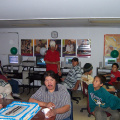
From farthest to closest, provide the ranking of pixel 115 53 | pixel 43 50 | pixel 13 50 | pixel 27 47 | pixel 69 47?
pixel 27 47 → pixel 13 50 → pixel 69 47 → pixel 43 50 → pixel 115 53

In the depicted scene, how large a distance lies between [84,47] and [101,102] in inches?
139

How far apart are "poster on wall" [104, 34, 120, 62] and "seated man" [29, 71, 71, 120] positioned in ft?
13.5

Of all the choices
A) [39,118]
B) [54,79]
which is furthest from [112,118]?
[39,118]

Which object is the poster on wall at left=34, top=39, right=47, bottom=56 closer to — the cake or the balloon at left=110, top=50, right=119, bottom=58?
the balloon at left=110, top=50, right=119, bottom=58

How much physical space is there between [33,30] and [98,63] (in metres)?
2.75

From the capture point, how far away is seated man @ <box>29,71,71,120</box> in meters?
2.13

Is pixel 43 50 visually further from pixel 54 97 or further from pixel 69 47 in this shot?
pixel 54 97

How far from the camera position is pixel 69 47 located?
621cm

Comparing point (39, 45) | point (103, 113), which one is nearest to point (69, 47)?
point (39, 45)

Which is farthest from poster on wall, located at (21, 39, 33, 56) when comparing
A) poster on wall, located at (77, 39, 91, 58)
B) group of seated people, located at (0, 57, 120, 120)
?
Answer: group of seated people, located at (0, 57, 120, 120)

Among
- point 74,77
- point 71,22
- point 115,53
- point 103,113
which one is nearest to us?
point 103,113

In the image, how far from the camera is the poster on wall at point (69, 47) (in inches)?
243

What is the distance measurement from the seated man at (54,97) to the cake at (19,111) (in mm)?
234

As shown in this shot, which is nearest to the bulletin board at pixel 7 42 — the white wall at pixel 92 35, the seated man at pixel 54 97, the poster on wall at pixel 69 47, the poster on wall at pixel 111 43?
the white wall at pixel 92 35
